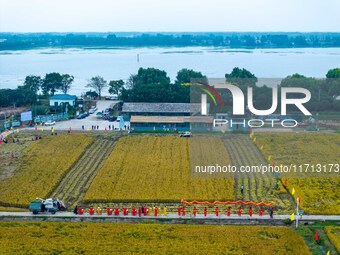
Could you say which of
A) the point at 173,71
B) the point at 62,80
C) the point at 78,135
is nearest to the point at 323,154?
the point at 78,135

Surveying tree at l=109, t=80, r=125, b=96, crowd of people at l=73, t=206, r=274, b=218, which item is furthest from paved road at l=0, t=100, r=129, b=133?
crowd of people at l=73, t=206, r=274, b=218

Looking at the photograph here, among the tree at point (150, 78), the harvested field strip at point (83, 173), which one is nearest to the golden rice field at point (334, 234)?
the harvested field strip at point (83, 173)

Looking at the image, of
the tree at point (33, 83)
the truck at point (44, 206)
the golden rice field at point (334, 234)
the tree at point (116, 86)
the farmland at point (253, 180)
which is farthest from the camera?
the tree at point (33, 83)

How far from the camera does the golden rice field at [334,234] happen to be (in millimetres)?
13320

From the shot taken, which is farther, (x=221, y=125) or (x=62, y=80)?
(x=62, y=80)

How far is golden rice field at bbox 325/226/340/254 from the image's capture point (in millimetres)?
13320

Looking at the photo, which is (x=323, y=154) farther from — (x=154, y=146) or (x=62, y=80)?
(x=62, y=80)

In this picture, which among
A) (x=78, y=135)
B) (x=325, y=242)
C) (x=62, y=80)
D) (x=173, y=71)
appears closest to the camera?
(x=325, y=242)

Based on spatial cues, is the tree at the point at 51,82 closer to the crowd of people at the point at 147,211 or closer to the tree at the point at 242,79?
the tree at the point at 242,79

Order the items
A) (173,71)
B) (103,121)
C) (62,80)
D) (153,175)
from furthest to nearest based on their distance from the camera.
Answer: (173,71)
(62,80)
(103,121)
(153,175)

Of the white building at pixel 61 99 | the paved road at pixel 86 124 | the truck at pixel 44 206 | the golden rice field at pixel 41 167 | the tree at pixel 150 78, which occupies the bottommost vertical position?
the paved road at pixel 86 124

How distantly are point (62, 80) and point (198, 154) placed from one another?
912 inches

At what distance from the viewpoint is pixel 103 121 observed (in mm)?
31672

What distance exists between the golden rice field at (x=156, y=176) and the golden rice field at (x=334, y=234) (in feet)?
11.4
